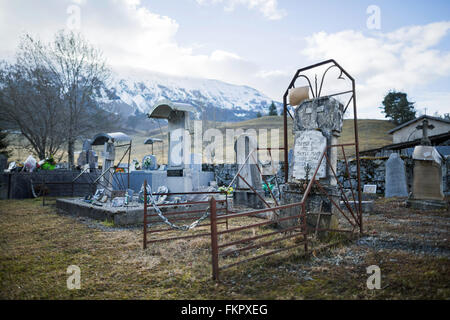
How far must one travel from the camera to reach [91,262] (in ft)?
13.5

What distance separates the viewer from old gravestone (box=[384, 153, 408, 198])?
1053cm

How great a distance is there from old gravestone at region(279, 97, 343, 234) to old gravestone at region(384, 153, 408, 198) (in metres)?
6.40

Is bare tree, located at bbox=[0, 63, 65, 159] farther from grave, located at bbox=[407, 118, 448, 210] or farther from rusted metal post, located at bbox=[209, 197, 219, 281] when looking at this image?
grave, located at bbox=[407, 118, 448, 210]

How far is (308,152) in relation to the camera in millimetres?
5664

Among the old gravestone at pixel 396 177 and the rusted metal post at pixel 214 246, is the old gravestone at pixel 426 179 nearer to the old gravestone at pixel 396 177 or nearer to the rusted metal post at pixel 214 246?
the old gravestone at pixel 396 177

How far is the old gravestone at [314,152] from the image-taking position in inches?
213

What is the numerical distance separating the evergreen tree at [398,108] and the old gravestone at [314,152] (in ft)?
133

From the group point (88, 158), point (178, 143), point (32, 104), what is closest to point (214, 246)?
point (178, 143)

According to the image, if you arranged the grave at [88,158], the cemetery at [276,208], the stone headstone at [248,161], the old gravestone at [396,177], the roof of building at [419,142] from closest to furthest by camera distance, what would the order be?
the cemetery at [276,208], the stone headstone at [248,161], the old gravestone at [396,177], the grave at [88,158], the roof of building at [419,142]

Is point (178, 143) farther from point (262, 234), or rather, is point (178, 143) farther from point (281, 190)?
point (262, 234)

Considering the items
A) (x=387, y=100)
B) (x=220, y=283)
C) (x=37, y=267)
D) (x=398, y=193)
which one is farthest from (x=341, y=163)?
(x=387, y=100)

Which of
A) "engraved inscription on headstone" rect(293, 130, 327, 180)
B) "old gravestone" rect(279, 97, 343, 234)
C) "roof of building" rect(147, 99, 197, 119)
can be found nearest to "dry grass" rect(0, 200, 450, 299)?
"old gravestone" rect(279, 97, 343, 234)

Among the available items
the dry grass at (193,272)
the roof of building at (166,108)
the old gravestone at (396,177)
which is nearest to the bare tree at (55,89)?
the roof of building at (166,108)

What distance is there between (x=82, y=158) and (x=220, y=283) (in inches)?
569
